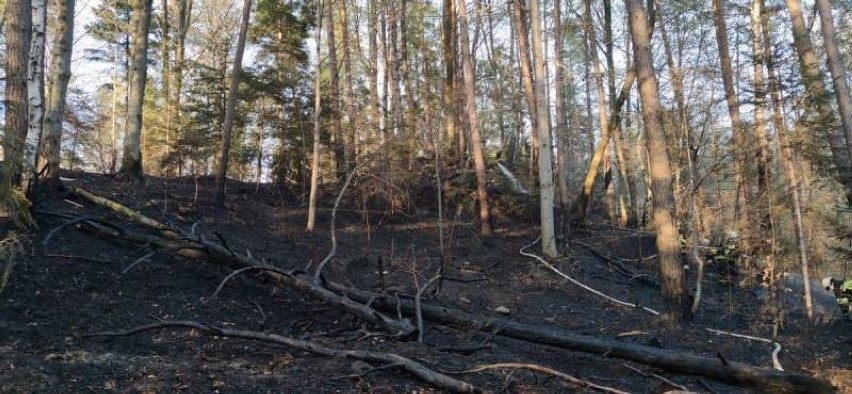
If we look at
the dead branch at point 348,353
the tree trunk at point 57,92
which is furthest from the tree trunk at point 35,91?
the dead branch at point 348,353

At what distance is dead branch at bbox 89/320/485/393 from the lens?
4.54 meters

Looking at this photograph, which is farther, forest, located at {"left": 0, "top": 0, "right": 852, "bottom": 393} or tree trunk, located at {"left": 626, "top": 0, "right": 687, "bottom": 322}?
tree trunk, located at {"left": 626, "top": 0, "right": 687, "bottom": 322}

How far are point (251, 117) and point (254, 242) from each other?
7116mm

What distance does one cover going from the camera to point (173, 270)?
7.41 meters

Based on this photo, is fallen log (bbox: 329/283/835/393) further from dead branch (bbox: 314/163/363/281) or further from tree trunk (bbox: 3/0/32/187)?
tree trunk (bbox: 3/0/32/187)

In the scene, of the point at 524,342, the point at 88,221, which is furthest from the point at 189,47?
the point at 524,342

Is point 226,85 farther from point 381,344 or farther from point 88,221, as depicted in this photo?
point 381,344

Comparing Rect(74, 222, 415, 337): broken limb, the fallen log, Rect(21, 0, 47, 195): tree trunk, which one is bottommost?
the fallen log

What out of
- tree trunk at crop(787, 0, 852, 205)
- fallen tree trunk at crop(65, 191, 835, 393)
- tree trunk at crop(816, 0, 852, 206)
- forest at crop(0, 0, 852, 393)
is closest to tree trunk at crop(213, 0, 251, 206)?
forest at crop(0, 0, 852, 393)

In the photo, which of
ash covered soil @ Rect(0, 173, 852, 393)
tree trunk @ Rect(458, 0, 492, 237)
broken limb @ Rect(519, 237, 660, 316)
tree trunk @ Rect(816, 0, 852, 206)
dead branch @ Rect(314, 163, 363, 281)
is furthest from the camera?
tree trunk @ Rect(458, 0, 492, 237)

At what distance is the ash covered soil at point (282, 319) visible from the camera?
453cm

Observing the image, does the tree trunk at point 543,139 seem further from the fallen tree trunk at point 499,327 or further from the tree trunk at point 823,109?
the fallen tree trunk at point 499,327

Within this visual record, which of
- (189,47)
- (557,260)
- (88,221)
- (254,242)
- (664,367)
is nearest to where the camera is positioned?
(664,367)

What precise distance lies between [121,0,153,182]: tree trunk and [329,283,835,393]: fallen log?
316 inches
